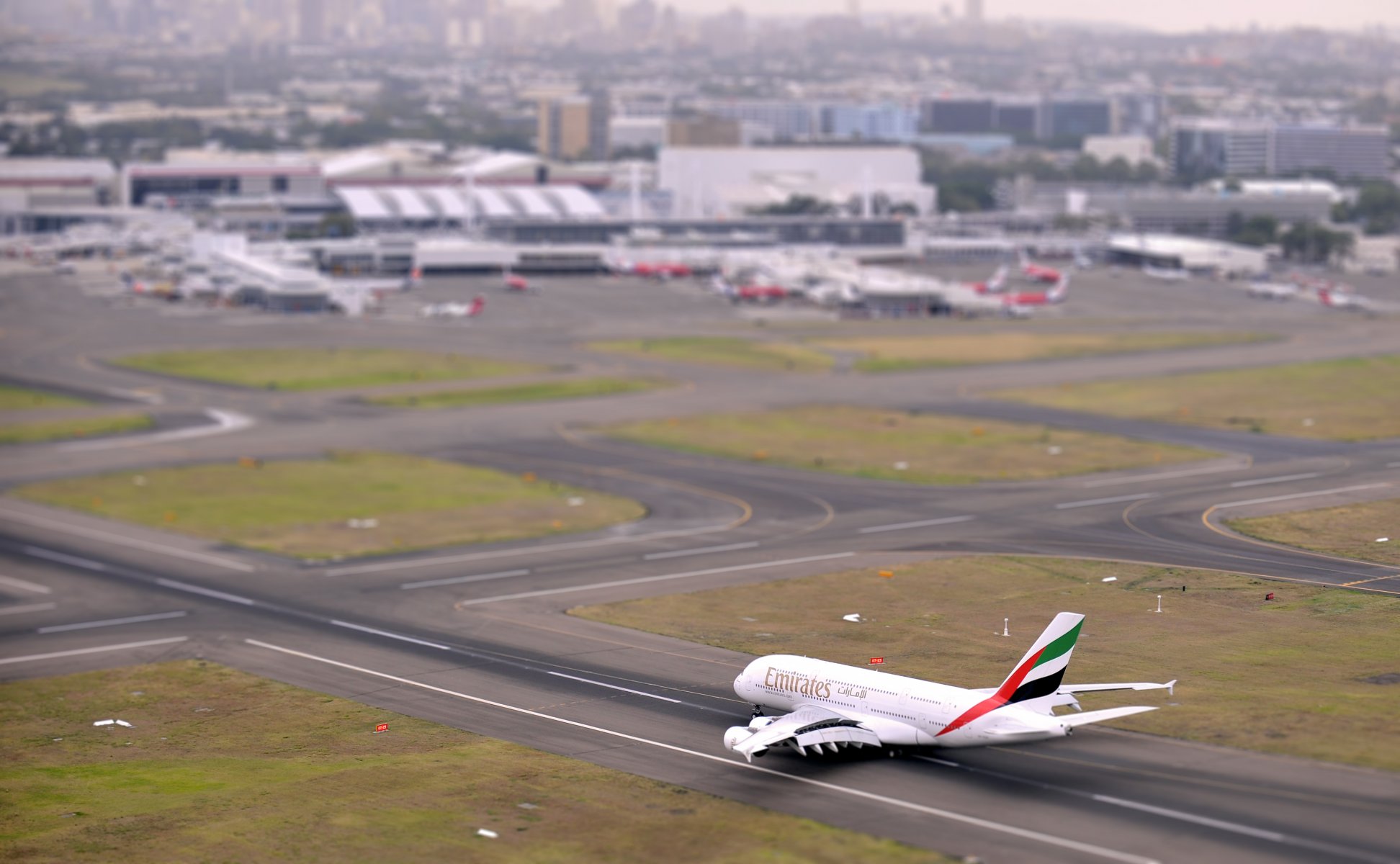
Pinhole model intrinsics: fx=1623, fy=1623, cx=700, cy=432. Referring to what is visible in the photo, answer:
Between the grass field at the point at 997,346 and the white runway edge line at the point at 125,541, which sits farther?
the grass field at the point at 997,346

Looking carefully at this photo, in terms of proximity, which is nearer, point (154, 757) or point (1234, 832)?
→ point (1234, 832)

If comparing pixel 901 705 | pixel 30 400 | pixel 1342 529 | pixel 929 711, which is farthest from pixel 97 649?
pixel 30 400

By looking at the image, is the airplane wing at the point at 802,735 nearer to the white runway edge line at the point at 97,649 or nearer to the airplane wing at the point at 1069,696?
the airplane wing at the point at 1069,696

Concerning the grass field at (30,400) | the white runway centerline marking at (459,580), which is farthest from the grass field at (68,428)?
the white runway centerline marking at (459,580)

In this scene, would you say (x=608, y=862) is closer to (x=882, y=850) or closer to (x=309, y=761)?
(x=882, y=850)

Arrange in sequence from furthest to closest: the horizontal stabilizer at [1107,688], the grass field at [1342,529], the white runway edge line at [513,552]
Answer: the white runway edge line at [513,552] < the grass field at [1342,529] < the horizontal stabilizer at [1107,688]

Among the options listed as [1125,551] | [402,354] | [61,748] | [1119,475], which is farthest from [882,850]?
[402,354]

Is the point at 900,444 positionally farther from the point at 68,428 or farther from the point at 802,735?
the point at 68,428
